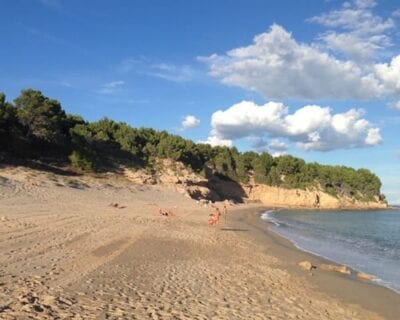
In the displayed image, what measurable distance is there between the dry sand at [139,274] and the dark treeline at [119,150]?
2599cm

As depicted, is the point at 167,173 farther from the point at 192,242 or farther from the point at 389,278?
the point at 389,278

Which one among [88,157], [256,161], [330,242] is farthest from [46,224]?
[256,161]

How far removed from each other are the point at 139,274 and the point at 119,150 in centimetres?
5570

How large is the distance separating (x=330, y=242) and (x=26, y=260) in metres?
23.9

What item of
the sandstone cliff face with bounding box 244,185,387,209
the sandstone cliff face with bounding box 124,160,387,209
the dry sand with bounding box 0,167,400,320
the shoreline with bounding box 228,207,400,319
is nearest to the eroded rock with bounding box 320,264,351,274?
the shoreline with bounding box 228,207,400,319

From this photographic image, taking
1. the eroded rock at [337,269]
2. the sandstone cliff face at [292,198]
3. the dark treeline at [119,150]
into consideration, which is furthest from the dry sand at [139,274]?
the sandstone cliff face at [292,198]

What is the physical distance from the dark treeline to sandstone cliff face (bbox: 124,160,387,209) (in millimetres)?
1809

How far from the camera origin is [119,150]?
223 feet

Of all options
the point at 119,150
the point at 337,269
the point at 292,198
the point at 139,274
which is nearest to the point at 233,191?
the point at 292,198

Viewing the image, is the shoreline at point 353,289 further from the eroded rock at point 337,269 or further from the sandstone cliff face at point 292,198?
the sandstone cliff face at point 292,198

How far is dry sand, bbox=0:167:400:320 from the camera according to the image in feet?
31.4

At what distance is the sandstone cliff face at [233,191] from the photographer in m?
66.3

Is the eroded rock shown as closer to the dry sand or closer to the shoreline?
the shoreline

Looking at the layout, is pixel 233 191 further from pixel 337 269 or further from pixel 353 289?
pixel 353 289
